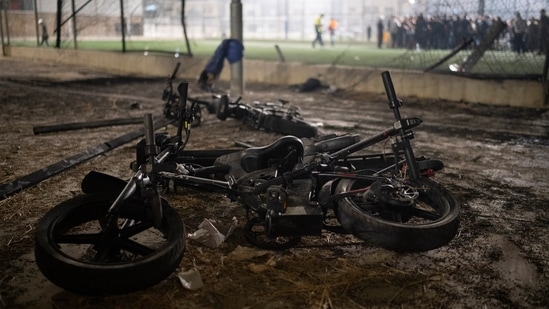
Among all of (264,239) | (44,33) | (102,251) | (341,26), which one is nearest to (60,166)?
(102,251)

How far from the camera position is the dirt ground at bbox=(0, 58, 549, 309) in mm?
3248

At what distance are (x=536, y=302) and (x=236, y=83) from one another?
10533 mm

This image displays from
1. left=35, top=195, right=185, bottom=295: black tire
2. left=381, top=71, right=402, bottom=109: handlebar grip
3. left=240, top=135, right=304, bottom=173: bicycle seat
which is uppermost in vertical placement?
left=381, top=71, right=402, bottom=109: handlebar grip

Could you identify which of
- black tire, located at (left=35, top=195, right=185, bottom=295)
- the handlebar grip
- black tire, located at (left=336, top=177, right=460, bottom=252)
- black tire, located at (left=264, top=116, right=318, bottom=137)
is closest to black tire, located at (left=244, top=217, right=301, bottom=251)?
black tire, located at (left=336, top=177, right=460, bottom=252)

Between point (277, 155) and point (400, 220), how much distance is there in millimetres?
1242

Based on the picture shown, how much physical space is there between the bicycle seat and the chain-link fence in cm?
909

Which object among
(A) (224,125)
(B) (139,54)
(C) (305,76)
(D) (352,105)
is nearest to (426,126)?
(D) (352,105)

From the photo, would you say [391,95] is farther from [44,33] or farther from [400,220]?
[44,33]

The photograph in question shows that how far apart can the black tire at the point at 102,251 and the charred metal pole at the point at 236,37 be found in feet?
30.6

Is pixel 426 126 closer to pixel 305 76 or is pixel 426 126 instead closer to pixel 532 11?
pixel 532 11

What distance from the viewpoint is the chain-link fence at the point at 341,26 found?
12.8 m

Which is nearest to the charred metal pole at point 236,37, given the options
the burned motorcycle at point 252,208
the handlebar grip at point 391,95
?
the burned motorcycle at point 252,208

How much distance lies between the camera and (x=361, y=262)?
376 cm

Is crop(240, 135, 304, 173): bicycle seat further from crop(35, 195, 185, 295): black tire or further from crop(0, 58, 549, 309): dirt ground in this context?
crop(35, 195, 185, 295): black tire
